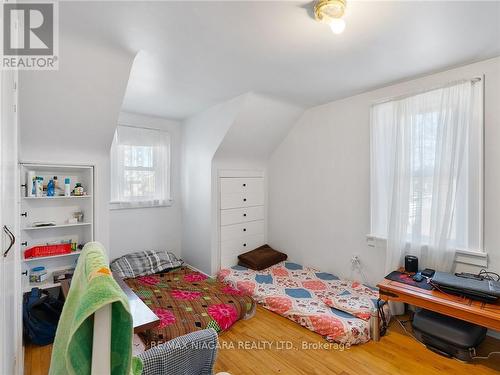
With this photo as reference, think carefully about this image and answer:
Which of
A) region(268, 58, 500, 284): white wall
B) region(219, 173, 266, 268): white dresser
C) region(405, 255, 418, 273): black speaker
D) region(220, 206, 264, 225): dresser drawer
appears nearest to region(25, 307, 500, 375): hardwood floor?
region(405, 255, 418, 273): black speaker

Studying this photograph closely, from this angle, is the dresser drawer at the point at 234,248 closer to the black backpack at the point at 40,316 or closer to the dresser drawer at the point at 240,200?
the dresser drawer at the point at 240,200

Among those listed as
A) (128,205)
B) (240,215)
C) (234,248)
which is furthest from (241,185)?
(128,205)

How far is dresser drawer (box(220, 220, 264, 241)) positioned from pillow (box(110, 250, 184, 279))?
840 millimetres

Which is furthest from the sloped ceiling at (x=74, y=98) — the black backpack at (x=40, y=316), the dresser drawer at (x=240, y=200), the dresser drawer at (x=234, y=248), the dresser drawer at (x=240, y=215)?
the dresser drawer at (x=234, y=248)

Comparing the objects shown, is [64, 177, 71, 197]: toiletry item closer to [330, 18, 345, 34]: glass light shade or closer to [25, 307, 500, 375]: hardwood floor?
[25, 307, 500, 375]: hardwood floor

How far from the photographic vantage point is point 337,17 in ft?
4.98

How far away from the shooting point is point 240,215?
12.4ft

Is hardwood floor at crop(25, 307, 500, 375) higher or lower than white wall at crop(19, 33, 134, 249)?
lower

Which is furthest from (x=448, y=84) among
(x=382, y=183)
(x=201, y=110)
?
(x=201, y=110)

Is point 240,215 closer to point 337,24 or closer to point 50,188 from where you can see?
point 50,188

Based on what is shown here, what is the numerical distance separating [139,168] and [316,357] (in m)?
3.10

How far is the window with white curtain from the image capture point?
346cm

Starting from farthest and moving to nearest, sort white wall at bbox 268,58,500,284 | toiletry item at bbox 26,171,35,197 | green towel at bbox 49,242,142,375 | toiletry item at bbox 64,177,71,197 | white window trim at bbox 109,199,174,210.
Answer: white window trim at bbox 109,199,174,210 < toiletry item at bbox 64,177,71,197 < toiletry item at bbox 26,171,35,197 < white wall at bbox 268,58,500,284 < green towel at bbox 49,242,142,375

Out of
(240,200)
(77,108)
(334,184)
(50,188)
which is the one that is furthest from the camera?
(240,200)
